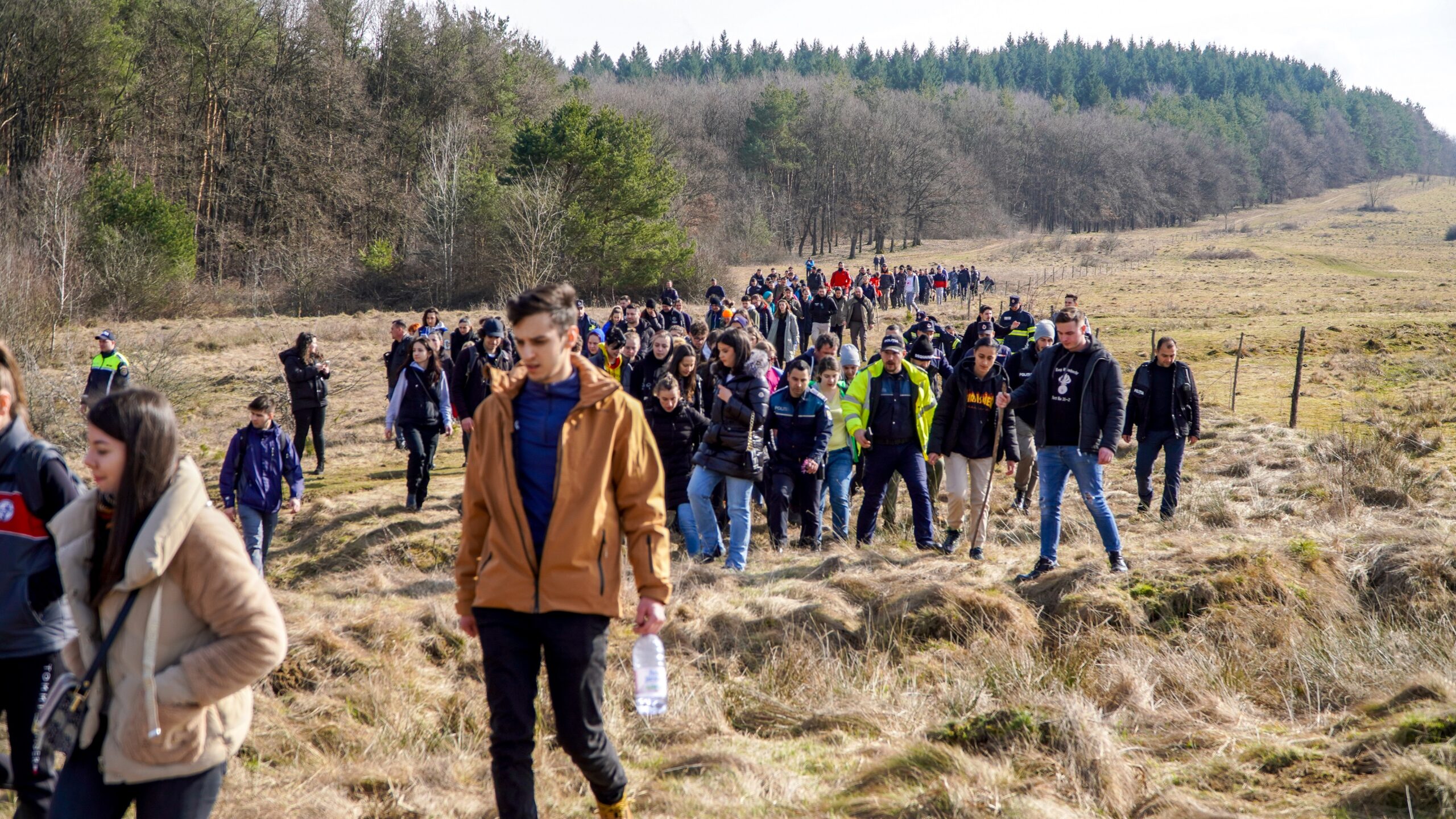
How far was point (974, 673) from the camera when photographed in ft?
18.2

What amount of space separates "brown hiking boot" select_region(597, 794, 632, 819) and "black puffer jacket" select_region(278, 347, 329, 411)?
9.70 meters

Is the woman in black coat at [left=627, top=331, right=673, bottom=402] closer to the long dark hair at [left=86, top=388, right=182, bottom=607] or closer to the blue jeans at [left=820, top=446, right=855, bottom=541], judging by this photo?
the blue jeans at [left=820, top=446, right=855, bottom=541]

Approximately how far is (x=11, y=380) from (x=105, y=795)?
59.5 inches

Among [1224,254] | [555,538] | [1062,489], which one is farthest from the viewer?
[1224,254]

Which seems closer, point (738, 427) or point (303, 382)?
point (738, 427)

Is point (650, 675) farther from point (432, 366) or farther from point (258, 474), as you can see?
point (432, 366)

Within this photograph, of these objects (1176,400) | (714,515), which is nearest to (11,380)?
(714,515)

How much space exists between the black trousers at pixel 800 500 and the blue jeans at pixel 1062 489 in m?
1.99

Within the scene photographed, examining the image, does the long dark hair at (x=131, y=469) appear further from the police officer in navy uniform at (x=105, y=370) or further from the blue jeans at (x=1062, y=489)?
the police officer in navy uniform at (x=105, y=370)

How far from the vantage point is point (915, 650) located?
6.05 metres

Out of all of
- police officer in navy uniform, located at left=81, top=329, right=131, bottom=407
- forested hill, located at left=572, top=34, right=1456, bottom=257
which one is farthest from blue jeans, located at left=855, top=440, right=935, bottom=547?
forested hill, located at left=572, top=34, right=1456, bottom=257

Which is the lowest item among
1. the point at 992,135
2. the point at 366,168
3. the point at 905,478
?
the point at 905,478

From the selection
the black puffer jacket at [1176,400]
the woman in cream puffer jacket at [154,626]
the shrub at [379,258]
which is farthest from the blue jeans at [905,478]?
the shrub at [379,258]

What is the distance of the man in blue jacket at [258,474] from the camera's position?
809cm
